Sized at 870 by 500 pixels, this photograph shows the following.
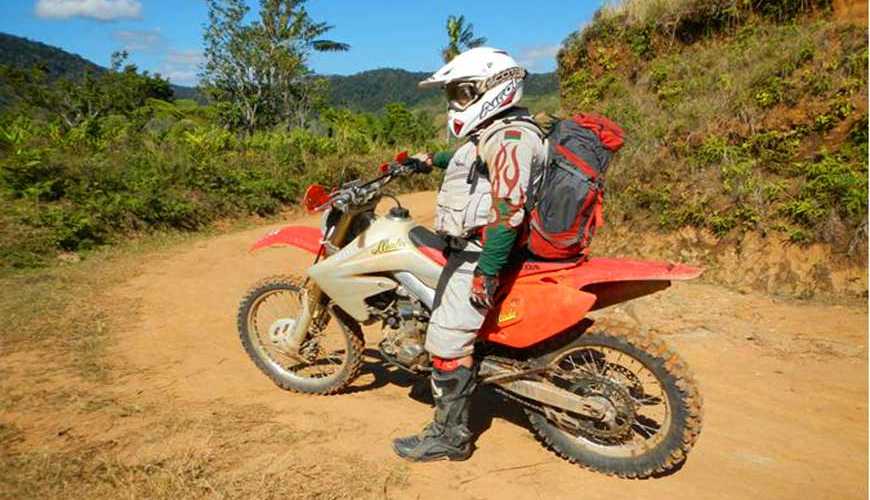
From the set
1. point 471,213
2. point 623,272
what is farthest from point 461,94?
point 623,272

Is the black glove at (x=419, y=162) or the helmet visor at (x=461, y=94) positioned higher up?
the helmet visor at (x=461, y=94)

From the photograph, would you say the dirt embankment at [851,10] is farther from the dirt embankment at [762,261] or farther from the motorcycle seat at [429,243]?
the motorcycle seat at [429,243]


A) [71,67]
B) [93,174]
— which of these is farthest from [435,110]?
[93,174]

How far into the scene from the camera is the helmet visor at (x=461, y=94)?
322 cm

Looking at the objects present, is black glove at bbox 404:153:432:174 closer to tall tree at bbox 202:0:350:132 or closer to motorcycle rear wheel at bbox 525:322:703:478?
motorcycle rear wheel at bbox 525:322:703:478

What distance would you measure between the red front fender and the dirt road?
108 cm

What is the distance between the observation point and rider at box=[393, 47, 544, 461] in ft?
9.87

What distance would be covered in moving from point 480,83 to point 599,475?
2.27 meters

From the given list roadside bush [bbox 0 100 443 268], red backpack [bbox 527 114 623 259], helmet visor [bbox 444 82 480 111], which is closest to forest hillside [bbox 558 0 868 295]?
red backpack [bbox 527 114 623 259]

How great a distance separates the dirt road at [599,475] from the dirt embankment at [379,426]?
1cm

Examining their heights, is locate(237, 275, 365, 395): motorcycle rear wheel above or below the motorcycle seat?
below

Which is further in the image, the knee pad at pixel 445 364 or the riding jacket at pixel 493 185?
the knee pad at pixel 445 364

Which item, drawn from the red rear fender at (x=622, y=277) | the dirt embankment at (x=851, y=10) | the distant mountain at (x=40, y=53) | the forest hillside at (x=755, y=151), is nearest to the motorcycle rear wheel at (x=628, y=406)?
the red rear fender at (x=622, y=277)

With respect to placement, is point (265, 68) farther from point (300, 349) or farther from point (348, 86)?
point (348, 86)
